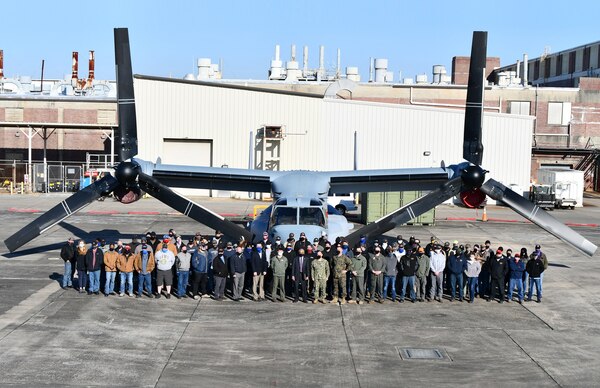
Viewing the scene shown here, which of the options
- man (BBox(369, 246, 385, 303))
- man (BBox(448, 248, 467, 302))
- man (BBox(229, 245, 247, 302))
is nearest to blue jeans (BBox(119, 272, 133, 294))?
man (BBox(229, 245, 247, 302))

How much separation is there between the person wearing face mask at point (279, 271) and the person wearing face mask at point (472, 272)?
5.19m

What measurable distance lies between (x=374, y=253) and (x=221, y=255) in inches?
169

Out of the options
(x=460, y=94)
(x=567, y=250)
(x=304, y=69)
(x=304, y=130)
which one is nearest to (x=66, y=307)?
(x=567, y=250)

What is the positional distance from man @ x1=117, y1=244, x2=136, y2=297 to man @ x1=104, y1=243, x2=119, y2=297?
0.14 metres

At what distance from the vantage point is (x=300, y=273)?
68.9ft

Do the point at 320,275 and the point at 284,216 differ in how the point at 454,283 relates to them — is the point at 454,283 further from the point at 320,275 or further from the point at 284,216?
the point at 284,216

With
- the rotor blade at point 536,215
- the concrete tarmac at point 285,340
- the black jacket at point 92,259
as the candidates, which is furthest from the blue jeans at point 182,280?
the rotor blade at point 536,215

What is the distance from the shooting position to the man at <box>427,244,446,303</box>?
2141 centimetres

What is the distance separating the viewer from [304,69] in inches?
2864

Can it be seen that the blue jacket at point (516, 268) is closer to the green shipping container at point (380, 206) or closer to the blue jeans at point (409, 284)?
the blue jeans at point (409, 284)

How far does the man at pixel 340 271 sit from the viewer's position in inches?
Answer: 818

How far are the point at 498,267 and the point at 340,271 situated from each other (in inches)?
179

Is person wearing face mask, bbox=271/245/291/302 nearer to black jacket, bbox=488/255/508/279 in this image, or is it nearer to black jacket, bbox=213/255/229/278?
black jacket, bbox=213/255/229/278

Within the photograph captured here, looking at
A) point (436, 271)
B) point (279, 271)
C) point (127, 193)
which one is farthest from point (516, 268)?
point (127, 193)
